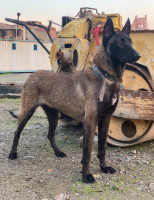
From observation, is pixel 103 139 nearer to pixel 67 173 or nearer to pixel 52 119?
pixel 67 173

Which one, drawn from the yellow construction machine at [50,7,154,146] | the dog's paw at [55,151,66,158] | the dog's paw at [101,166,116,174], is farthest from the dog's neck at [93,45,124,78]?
the dog's paw at [55,151,66,158]

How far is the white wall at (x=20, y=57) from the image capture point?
59.3ft

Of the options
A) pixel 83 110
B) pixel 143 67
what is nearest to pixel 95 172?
pixel 83 110

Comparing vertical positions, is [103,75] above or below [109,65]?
below

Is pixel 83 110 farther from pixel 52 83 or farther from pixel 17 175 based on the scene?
pixel 17 175

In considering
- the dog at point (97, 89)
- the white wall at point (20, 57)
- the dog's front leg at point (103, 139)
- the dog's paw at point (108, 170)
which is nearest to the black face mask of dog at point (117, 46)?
the dog at point (97, 89)

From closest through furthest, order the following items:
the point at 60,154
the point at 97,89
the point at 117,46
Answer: the point at 117,46 < the point at 97,89 < the point at 60,154

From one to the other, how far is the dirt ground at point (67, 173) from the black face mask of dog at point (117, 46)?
1.38 m

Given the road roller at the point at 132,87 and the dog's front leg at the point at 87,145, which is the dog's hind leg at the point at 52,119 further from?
the dog's front leg at the point at 87,145

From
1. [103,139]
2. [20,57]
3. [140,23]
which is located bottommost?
[103,139]

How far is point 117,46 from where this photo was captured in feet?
10.4

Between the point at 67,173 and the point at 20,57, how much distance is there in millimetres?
15881

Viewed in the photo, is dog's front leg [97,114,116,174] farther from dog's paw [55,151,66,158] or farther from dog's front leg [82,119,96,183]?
dog's paw [55,151,66,158]

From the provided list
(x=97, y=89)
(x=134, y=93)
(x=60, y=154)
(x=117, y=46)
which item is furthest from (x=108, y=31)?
(x=60, y=154)
